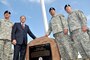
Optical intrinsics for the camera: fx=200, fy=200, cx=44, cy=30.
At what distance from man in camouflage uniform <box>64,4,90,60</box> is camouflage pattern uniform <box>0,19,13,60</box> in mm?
2143

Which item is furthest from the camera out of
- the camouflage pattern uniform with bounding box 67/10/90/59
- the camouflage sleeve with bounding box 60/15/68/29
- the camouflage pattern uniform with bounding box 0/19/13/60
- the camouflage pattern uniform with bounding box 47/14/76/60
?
the camouflage pattern uniform with bounding box 0/19/13/60

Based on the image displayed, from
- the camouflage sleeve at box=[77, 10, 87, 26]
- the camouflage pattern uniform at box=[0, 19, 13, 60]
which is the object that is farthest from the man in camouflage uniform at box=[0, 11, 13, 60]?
the camouflage sleeve at box=[77, 10, 87, 26]

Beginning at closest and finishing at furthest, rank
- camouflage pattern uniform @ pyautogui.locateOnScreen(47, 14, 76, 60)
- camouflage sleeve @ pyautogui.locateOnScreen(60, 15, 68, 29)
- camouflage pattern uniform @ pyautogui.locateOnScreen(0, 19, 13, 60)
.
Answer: camouflage pattern uniform @ pyautogui.locateOnScreen(47, 14, 76, 60) < camouflage sleeve @ pyautogui.locateOnScreen(60, 15, 68, 29) < camouflage pattern uniform @ pyautogui.locateOnScreen(0, 19, 13, 60)

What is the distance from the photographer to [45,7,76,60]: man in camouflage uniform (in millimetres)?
6215

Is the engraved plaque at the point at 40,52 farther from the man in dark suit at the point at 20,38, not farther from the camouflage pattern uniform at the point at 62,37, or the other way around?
the camouflage pattern uniform at the point at 62,37

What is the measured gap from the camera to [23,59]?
21.5 feet

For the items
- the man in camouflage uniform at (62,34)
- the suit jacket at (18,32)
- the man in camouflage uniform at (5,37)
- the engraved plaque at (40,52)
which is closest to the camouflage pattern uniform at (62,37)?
the man in camouflage uniform at (62,34)

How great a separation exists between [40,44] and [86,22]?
1683 mm

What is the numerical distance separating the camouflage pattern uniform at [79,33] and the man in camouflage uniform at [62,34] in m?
0.22

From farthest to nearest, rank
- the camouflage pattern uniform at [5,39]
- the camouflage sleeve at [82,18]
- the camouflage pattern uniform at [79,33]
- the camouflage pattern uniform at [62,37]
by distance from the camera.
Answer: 1. the camouflage pattern uniform at [5,39]
2. the camouflage pattern uniform at [62,37]
3. the camouflage sleeve at [82,18]
4. the camouflage pattern uniform at [79,33]

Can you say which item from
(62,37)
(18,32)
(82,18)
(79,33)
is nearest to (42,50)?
(62,37)

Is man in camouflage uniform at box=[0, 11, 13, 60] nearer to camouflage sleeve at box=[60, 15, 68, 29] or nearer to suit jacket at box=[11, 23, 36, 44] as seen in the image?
suit jacket at box=[11, 23, 36, 44]

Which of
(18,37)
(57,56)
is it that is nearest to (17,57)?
(18,37)

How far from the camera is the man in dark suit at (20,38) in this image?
21.2ft
